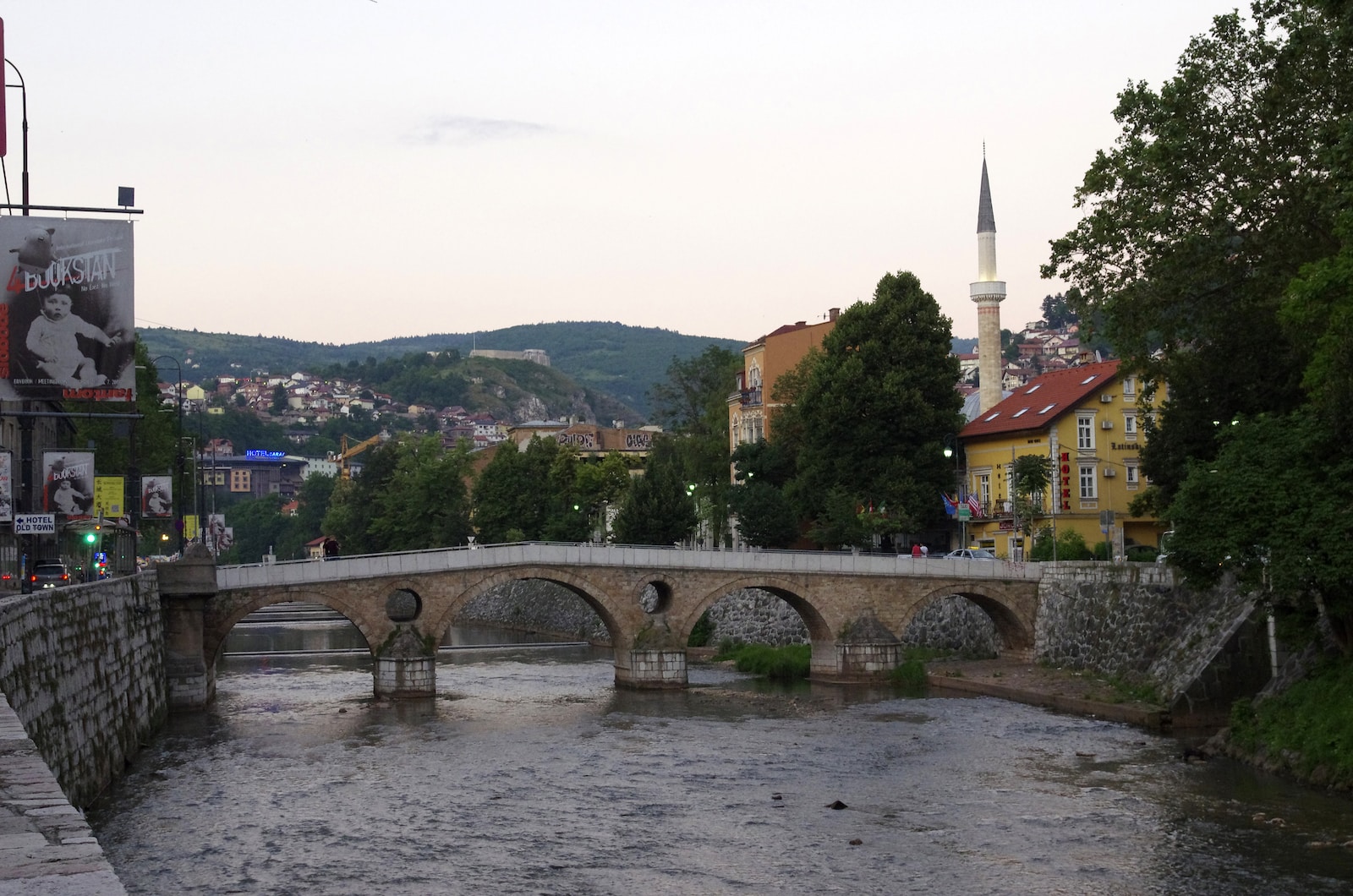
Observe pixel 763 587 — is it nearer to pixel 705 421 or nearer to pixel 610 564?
pixel 610 564

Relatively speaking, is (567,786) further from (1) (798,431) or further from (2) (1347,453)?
(1) (798,431)

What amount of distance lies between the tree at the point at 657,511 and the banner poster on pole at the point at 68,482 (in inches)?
1332

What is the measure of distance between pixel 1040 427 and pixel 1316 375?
96.8ft

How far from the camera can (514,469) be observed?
83.2m

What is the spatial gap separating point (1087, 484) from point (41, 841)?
52.1m

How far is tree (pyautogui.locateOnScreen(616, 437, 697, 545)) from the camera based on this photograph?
6650cm

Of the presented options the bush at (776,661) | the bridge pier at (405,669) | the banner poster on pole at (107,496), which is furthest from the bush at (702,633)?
the banner poster on pole at (107,496)

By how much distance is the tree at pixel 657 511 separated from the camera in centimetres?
6650

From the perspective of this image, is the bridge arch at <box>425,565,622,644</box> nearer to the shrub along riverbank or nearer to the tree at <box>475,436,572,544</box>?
the shrub along riverbank

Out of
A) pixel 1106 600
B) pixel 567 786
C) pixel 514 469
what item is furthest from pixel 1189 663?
pixel 514 469

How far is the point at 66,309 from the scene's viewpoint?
94.1 ft

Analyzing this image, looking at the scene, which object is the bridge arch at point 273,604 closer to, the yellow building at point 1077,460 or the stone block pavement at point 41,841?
the yellow building at point 1077,460

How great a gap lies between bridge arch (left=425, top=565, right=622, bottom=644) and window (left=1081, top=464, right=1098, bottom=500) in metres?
19.7

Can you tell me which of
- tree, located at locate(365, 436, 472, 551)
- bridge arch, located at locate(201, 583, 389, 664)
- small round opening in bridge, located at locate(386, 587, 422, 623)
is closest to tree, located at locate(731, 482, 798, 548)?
small round opening in bridge, located at locate(386, 587, 422, 623)
